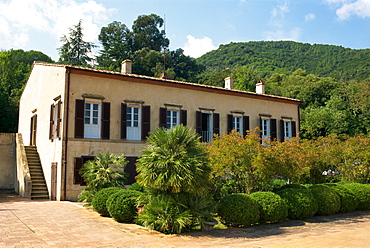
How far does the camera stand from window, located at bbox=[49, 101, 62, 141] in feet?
54.9

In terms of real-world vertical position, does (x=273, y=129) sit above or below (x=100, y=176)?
above

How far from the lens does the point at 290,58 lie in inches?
3679

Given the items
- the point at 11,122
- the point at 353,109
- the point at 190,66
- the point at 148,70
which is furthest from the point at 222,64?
the point at 11,122

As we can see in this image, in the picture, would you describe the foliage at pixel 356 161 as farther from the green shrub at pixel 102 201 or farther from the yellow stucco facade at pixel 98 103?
the green shrub at pixel 102 201

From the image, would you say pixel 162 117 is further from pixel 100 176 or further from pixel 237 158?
pixel 237 158

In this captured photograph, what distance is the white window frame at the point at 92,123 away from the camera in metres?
16.8

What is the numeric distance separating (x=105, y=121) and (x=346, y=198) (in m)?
11.6

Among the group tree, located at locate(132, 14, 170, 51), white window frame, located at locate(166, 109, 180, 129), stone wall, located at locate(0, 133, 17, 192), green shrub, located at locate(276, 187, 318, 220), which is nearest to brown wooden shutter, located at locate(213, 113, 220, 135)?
white window frame, located at locate(166, 109, 180, 129)

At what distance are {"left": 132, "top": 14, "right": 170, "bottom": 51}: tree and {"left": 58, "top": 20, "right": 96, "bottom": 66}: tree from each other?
10325mm

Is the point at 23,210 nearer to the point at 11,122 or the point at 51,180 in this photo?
the point at 51,180

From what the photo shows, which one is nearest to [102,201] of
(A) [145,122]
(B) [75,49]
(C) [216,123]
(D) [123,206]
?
(D) [123,206]

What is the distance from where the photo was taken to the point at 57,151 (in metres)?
16.5

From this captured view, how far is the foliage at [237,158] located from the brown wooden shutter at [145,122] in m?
5.31

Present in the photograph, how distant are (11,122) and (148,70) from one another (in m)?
25.4
